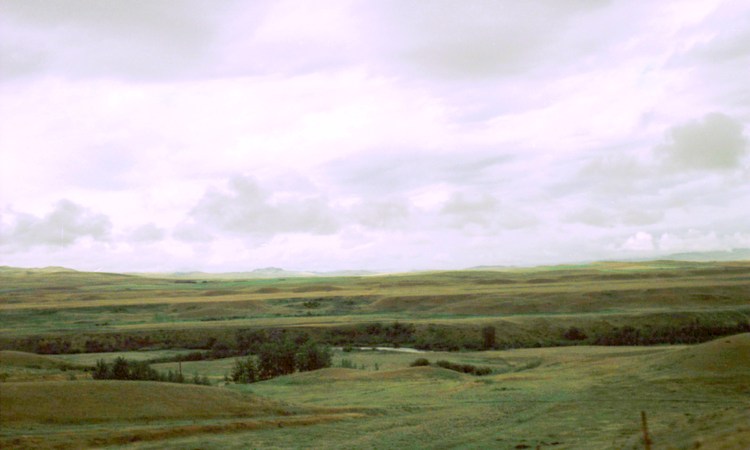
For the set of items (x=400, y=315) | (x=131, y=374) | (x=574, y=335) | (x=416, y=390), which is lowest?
(x=574, y=335)

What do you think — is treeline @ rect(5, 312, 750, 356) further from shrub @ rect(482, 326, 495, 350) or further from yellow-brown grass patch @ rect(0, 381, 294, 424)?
yellow-brown grass patch @ rect(0, 381, 294, 424)

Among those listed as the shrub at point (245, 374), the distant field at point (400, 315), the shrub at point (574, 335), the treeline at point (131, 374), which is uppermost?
the treeline at point (131, 374)

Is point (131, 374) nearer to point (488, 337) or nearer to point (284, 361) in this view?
point (284, 361)

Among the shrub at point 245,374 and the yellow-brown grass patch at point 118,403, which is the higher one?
the yellow-brown grass patch at point 118,403

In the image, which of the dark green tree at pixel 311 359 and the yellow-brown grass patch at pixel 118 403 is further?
the dark green tree at pixel 311 359

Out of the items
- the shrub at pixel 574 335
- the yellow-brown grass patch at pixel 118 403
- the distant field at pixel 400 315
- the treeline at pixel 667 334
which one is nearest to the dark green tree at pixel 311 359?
the yellow-brown grass patch at pixel 118 403

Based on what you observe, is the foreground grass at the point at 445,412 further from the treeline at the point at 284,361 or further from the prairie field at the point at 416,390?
the treeline at the point at 284,361

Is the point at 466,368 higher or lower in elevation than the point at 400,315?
lower

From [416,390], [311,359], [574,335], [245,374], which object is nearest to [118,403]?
[416,390]

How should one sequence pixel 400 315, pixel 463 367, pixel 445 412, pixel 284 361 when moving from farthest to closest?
pixel 400 315
pixel 284 361
pixel 463 367
pixel 445 412

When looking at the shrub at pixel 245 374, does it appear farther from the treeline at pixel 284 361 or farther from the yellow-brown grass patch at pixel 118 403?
the yellow-brown grass patch at pixel 118 403

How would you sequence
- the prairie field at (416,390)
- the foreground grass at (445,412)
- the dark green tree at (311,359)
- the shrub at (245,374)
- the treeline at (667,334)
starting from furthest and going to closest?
the treeline at (667,334) → the dark green tree at (311,359) → the shrub at (245,374) → the prairie field at (416,390) → the foreground grass at (445,412)

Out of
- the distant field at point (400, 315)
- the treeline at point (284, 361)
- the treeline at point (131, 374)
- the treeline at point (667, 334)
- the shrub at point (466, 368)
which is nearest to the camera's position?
the treeline at point (131, 374)

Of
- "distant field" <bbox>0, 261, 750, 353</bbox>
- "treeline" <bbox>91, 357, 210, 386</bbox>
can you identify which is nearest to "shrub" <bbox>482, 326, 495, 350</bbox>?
"distant field" <bbox>0, 261, 750, 353</bbox>
